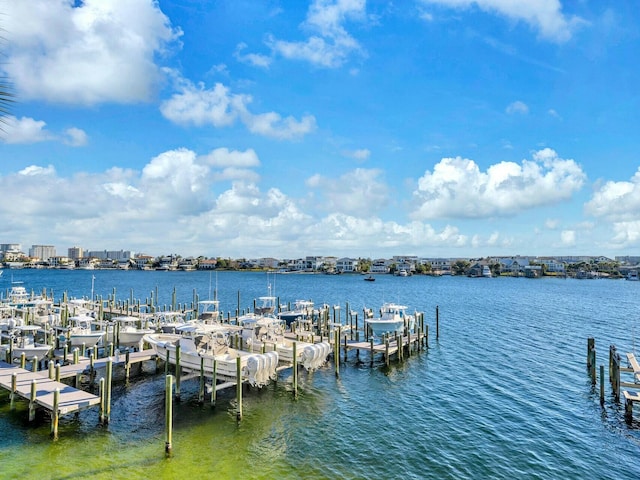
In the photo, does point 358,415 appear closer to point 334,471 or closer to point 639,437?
point 334,471

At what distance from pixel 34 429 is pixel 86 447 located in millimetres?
3311

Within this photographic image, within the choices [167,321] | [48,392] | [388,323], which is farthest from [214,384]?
[388,323]

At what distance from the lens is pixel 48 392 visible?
65.9ft

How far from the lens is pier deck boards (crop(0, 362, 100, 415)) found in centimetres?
1889

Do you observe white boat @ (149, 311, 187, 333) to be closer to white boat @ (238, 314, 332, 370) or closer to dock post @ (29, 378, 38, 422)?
white boat @ (238, 314, 332, 370)

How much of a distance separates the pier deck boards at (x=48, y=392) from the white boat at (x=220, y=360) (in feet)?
17.9

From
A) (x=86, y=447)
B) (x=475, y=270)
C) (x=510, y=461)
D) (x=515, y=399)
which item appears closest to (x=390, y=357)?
(x=515, y=399)

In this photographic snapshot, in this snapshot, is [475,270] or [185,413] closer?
[185,413]

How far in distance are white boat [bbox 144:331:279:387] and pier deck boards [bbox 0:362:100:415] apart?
5.45m

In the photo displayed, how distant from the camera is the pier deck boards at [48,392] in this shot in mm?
18891

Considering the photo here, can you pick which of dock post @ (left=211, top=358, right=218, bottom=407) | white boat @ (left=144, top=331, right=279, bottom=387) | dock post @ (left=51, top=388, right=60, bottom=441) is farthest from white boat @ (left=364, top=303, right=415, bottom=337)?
dock post @ (left=51, top=388, right=60, bottom=441)

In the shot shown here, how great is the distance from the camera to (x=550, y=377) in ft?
98.1

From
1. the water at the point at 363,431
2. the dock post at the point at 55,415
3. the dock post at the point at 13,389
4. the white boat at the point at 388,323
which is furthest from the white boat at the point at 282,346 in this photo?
the dock post at the point at 13,389

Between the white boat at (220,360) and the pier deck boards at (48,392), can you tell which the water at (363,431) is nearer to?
the pier deck boards at (48,392)
